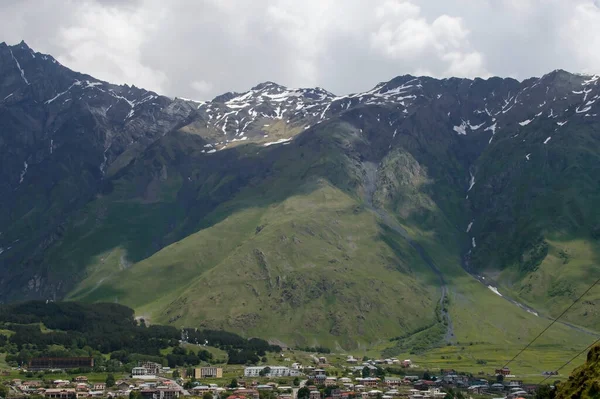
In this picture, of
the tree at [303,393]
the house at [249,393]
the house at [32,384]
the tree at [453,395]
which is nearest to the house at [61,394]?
the house at [32,384]

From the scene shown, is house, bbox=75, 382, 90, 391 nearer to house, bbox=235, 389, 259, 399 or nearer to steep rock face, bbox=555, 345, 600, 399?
house, bbox=235, 389, 259, 399

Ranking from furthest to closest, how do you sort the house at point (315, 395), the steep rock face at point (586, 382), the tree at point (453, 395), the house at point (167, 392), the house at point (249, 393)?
the house at point (315, 395), the house at point (167, 392), the house at point (249, 393), the tree at point (453, 395), the steep rock face at point (586, 382)

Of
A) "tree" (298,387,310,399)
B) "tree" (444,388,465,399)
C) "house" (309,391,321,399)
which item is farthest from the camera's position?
"house" (309,391,321,399)

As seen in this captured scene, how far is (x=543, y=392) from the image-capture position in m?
135

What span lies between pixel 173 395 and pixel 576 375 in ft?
428

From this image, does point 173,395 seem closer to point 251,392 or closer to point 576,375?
point 251,392

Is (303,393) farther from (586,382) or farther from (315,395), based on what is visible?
(586,382)

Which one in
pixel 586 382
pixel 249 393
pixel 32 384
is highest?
pixel 32 384

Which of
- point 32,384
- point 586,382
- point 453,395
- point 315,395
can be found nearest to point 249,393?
point 315,395

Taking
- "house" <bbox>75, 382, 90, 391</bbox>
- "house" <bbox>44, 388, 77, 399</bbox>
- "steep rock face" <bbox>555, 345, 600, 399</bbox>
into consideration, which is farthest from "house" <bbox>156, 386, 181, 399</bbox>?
"steep rock face" <bbox>555, 345, 600, 399</bbox>

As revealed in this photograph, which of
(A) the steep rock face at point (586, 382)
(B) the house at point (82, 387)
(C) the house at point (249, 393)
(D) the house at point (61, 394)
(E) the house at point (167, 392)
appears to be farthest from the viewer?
(E) the house at point (167, 392)

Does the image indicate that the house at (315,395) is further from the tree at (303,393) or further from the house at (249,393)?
the house at (249,393)

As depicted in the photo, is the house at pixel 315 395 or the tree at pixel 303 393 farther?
the house at pixel 315 395

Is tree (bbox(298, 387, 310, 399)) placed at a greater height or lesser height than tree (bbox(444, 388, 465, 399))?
greater
